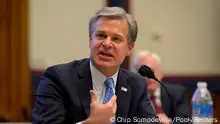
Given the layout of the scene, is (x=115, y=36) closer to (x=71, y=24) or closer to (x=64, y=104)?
(x=64, y=104)

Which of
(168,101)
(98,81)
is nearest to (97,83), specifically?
(98,81)

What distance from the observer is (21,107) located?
3943 mm

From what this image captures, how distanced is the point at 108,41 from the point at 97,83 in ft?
0.73

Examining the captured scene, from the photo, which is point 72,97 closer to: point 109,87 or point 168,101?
point 109,87

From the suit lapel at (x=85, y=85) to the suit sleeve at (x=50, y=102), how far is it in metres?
0.09

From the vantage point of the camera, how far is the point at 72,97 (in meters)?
1.89

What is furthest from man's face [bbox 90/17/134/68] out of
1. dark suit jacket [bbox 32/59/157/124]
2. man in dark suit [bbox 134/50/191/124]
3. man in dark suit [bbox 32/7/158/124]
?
man in dark suit [bbox 134/50/191/124]

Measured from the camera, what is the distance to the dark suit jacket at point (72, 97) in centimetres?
184

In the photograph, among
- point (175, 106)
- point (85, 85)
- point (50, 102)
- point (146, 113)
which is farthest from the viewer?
point (175, 106)

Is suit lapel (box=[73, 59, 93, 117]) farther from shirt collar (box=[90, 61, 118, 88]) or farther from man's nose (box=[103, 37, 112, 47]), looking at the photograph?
man's nose (box=[103, 37, 112, 47])

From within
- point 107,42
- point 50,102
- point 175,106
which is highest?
point 107,42

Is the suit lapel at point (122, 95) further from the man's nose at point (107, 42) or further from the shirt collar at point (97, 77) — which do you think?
→ the man's nose at point (107, 42)

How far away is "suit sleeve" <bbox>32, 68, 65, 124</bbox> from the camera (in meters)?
1.82

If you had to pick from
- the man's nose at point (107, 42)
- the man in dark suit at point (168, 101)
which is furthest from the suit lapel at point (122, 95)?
the man in dark suit at point (168, 101)
